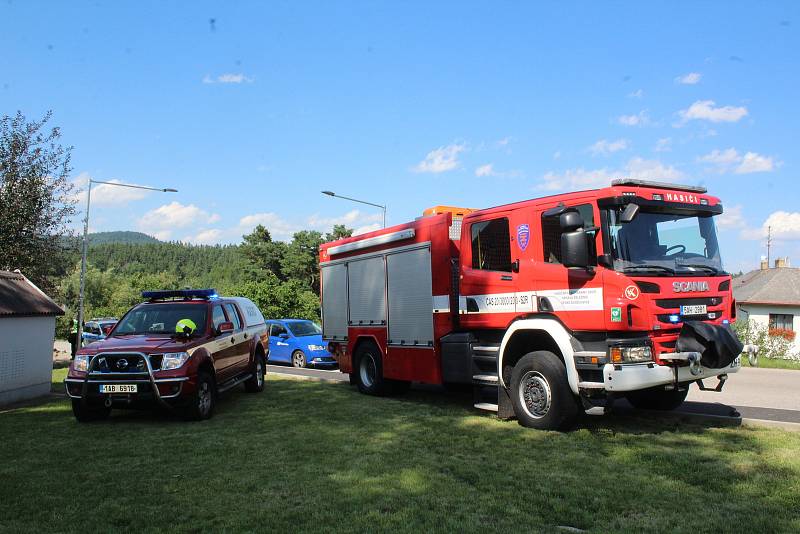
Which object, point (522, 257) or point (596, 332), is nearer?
point (596, 332)

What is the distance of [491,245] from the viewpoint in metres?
9.18

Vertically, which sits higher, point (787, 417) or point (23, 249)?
point (23, 249)

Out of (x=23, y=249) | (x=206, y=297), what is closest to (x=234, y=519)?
(x=206, y=297)

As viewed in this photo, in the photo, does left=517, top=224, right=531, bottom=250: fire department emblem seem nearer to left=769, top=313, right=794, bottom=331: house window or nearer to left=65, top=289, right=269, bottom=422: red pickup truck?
left=65, top=289, right=269, bottom=422: red pickup truck

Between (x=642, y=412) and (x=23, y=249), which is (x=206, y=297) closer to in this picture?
(x=642, y=412)

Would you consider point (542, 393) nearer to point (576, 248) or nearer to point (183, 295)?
point (576, 248)

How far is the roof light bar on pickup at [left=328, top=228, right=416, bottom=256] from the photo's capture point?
10.8 meters

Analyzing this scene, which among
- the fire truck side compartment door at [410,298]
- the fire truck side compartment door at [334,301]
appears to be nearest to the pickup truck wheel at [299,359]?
the fire truck side compartment door at [334,301]

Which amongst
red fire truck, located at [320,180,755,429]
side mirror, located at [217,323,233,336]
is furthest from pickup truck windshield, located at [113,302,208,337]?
red fire truck, located at [320,180,755,429]

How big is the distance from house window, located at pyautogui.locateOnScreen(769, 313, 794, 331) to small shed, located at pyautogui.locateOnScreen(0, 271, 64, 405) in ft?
144

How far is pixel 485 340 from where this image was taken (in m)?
9.28

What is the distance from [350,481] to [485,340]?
3909 mm

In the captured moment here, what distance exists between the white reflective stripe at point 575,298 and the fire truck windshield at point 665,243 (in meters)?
0.41

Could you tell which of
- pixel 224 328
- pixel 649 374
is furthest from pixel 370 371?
pixel 649 374
